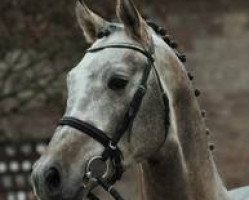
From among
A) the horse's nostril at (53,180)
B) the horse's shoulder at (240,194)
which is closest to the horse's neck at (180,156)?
the horse's shoulder at (240,194)

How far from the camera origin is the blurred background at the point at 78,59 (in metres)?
13.2

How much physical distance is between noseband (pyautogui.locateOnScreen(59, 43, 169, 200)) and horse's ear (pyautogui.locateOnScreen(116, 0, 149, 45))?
7cm

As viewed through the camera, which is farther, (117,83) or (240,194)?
(240,194)

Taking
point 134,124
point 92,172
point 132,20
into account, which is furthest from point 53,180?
point 132,20

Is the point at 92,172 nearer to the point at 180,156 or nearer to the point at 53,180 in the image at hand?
the point at 53,180

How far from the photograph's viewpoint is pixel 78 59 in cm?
1303

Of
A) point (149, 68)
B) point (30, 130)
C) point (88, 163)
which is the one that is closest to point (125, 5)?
point (149, 68)

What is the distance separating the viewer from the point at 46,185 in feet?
14.4

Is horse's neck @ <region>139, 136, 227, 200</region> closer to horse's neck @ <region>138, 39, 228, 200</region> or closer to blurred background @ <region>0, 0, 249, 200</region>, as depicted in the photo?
horse's neck @ <region>138, 39, 228, 200</region>

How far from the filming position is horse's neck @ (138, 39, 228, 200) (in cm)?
480

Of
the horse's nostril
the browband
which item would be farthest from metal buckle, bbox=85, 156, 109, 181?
the browband

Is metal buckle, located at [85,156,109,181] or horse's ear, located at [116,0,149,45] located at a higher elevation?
horse's ear, located at [116,0,149,45]

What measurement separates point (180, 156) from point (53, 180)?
68 cm

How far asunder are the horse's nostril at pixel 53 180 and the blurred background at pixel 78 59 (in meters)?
8.23
